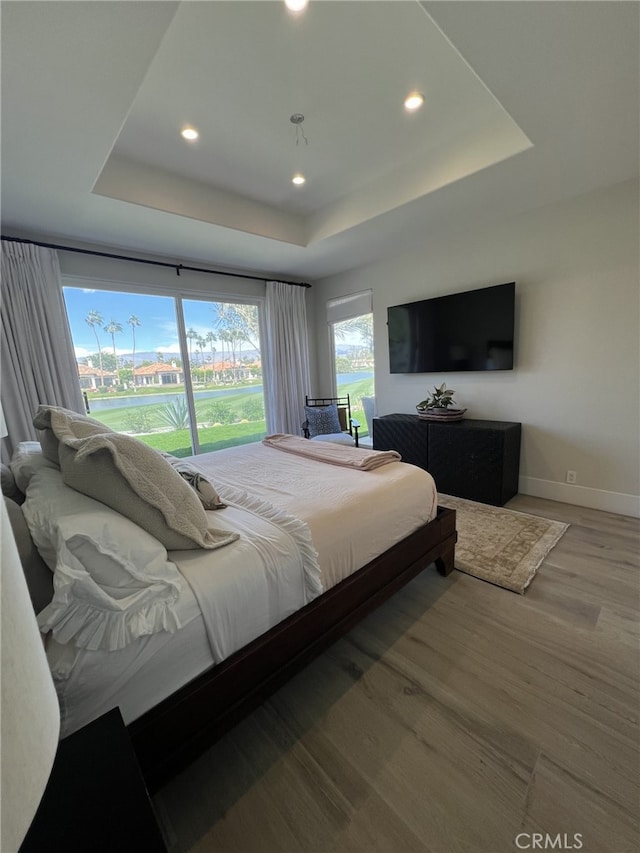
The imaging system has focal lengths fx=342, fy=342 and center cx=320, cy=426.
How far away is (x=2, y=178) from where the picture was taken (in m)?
2.20

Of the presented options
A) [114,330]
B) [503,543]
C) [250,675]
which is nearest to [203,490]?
[250,675]

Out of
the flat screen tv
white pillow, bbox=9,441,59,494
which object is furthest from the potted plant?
white pillow, bbox=9,441,59,494

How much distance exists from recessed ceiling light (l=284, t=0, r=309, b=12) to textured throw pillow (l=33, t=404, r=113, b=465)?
2.05 m

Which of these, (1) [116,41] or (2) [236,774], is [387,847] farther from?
(1) [116,41]

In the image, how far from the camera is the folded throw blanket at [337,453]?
225cm

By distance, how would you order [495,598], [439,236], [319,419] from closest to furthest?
1. [495,598]
2. [439,236]
3. [319,419]

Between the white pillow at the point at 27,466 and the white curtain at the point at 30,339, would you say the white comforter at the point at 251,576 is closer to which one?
the white pillow at the point at 27,466

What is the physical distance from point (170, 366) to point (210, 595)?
3.41m

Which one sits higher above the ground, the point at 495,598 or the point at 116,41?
the point at 116,41

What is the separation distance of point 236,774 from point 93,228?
3.86 meters

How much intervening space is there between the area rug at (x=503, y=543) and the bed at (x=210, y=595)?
26.1 inches

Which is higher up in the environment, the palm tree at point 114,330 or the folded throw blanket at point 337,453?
the palm tree at point 114,330

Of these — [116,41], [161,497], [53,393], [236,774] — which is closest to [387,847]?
[236,774]

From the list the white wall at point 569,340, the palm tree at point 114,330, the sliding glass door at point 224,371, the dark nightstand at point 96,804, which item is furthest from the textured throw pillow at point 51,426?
the white wall at point 569,340
